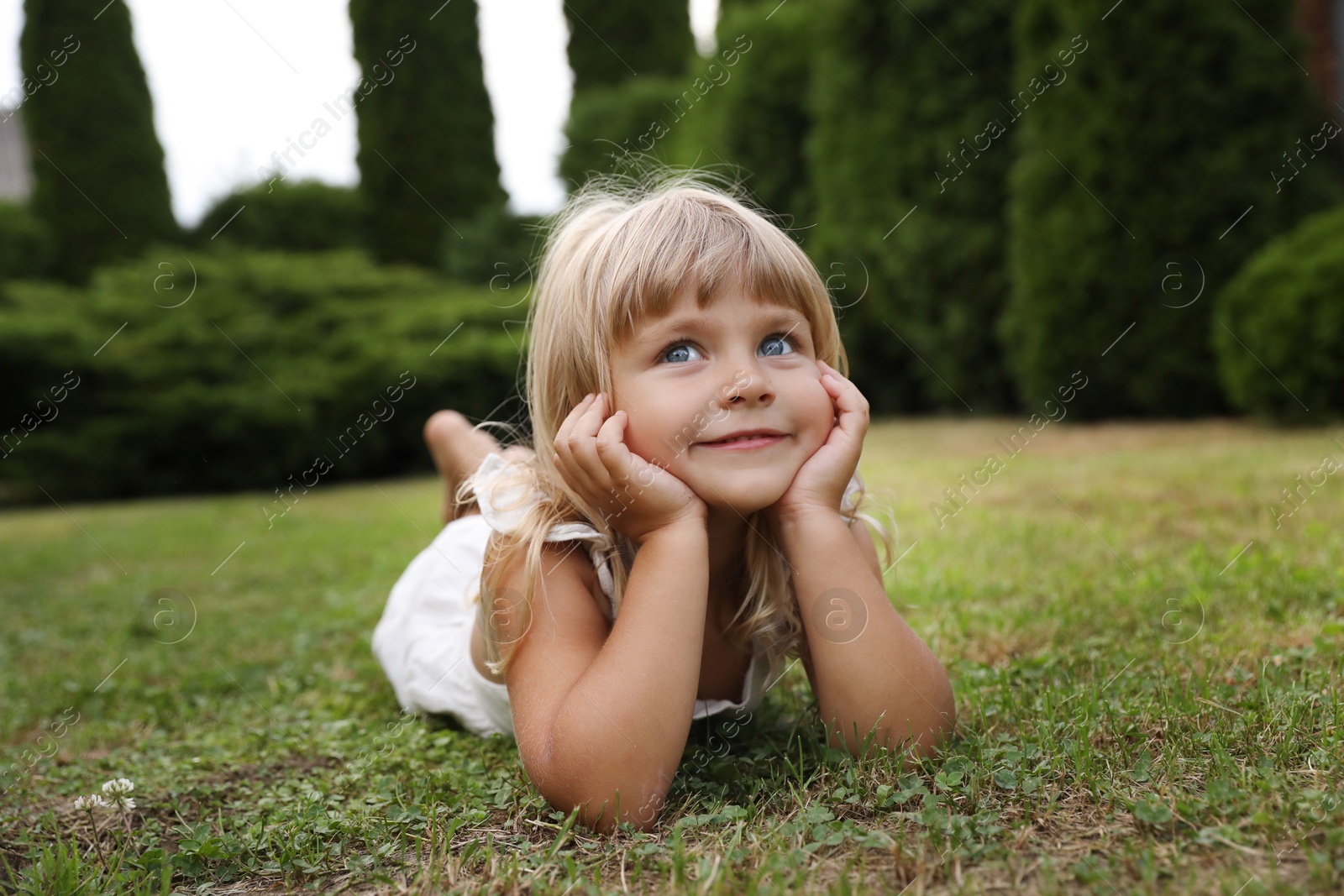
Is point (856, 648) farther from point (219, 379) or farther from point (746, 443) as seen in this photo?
point (219, 379)

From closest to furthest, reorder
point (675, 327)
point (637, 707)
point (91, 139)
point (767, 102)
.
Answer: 1. point (637, 707)
2. point (675, 327)
3. point (767, 102)
4. point (91, 139)

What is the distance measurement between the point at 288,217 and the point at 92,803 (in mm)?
16788

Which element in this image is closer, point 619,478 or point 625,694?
point 625,694

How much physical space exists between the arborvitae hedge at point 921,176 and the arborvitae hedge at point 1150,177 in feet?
2.41

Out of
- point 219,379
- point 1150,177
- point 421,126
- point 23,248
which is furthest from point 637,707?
point 23,248

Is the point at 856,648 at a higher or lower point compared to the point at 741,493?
lower

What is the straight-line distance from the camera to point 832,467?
191cm

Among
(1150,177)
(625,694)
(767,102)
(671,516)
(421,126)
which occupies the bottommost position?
(625,694)

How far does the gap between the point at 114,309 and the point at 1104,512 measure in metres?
10.1

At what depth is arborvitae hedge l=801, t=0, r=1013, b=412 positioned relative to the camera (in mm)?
9250

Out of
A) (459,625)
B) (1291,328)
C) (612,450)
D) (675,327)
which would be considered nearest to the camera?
(612,450)

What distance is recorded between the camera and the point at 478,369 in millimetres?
10656

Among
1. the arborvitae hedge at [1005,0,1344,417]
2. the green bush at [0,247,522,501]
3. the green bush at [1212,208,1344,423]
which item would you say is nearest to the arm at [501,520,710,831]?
the green bush at [1212,208,1344,423]

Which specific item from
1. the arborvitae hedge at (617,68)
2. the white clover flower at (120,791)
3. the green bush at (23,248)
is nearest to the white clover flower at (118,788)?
the white clover flower at (120,791)
